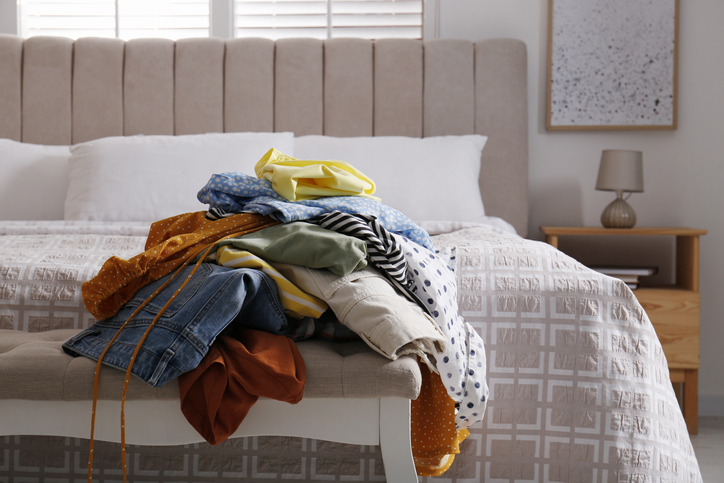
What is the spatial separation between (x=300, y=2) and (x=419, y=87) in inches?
28.5

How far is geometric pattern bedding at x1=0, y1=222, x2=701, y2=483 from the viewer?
1.04 meters

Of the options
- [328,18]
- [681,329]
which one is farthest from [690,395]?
[328,18]

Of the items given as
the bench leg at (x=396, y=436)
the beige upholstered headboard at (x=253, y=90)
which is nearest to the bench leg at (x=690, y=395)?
the beige upholstered headboard at (x=253, y=90)

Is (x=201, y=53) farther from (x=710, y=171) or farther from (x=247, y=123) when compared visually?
(x=710, y=171)

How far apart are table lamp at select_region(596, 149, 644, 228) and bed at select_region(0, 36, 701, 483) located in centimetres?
34

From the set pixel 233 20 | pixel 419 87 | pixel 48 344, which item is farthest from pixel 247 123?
pixel 48 344

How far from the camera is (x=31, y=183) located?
2059 millimetres

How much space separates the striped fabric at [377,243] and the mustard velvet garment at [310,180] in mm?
147

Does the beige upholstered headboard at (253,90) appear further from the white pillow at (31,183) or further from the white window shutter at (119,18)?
the white pillow at (31,183)

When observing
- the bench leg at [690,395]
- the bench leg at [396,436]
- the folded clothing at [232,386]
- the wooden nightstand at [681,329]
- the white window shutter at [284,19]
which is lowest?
the bench leg at [690,395]

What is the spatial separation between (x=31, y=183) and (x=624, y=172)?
221 cm

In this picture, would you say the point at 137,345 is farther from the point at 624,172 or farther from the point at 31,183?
the point at 624,172

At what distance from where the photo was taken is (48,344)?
0.88m

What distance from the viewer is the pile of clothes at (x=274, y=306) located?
2.46ft
